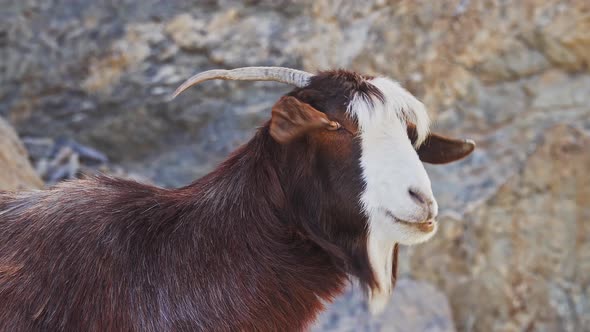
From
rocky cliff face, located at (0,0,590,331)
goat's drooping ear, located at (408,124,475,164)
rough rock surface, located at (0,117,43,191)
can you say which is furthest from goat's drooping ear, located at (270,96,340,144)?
rocky cliff face, located at (0,0,590,331)

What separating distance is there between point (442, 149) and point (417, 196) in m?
0.69

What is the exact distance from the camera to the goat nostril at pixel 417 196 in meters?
2.64

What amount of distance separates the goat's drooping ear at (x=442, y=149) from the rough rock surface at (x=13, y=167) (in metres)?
2.19

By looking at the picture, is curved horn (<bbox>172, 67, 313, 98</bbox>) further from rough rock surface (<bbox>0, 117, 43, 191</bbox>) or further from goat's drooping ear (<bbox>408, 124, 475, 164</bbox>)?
rough rock surface (<bbox>0, 117, 43, 191</bbox>)

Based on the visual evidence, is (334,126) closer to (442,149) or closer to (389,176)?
(389,176)

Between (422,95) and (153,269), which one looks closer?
(153,269)

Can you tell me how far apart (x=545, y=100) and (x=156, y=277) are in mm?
3676

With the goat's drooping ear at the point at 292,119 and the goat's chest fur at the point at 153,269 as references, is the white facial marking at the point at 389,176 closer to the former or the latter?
the goat's drooping ear at the point at 292,119

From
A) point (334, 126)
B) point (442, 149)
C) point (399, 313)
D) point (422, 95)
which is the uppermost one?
point (334, 126)

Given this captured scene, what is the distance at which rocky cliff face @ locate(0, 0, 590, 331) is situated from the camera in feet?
18.1

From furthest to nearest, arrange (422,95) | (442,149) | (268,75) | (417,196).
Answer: (422,95) < (442,149) < (268,75) < (417,196)

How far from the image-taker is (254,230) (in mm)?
2908

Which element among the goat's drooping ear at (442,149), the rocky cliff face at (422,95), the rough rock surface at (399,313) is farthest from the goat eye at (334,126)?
the rocky cliff face at (422,95)

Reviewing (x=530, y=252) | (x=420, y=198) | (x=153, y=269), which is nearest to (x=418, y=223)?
(x=420, y=198)
